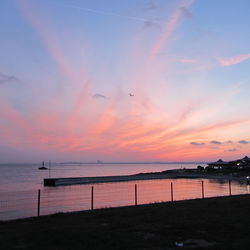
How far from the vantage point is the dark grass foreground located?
28.2ft

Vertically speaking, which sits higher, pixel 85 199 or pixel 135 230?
pixel 85 199

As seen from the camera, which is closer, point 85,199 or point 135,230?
point 135,230

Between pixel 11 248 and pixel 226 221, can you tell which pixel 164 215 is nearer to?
pixel 226 221

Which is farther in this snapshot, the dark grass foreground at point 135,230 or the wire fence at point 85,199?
the wire fence at point 85,199

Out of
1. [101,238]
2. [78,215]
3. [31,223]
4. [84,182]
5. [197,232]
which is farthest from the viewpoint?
[84,182]

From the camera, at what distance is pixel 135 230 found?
10.5m

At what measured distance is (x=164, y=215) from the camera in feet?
44.3

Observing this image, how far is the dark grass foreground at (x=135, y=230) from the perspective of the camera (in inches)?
338

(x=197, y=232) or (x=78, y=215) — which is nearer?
(x=197, y=232)

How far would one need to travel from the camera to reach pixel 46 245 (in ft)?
28.3

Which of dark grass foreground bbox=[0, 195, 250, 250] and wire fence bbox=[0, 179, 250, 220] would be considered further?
wire fence bbox=[0, 179, 250, 220]

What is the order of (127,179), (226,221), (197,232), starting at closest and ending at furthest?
(197,232) → (226,221) → (127,179)

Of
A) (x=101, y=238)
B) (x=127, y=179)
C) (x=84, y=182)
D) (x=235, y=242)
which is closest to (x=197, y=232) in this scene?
(x=235, y=242)

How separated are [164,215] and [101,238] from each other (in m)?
4.78
